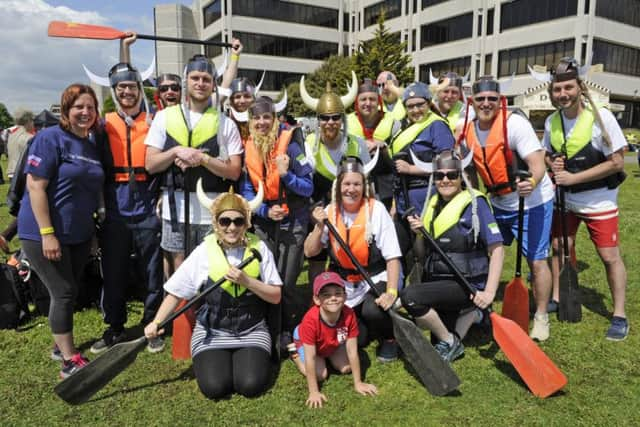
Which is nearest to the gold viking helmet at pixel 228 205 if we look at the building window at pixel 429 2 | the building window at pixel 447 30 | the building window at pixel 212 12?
the building window at pixel 447 30

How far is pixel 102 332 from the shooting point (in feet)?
14.6

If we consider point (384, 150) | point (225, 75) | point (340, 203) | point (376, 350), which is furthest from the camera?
point (225, 75)

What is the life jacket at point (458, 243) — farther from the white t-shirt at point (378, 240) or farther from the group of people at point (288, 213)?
the white t-shirt at point (378, 240)

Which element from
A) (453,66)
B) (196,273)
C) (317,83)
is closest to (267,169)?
(196,273)

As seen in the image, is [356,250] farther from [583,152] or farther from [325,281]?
[583,152]

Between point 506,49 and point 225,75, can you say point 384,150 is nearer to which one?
point 225,75

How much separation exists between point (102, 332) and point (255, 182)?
221cm

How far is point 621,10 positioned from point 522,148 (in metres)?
35.8

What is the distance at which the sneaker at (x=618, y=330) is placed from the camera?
403cm

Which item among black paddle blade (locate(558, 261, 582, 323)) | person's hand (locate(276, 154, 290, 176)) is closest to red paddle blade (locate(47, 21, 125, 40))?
person's hand (locate(276, 154, 290, 176))

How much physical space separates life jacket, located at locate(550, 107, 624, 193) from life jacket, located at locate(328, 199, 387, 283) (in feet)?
6.14

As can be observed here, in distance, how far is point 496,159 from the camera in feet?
13.1

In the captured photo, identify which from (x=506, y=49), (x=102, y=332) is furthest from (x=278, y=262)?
(x=506, y=49)

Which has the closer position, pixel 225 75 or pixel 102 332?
pixel 102 332
